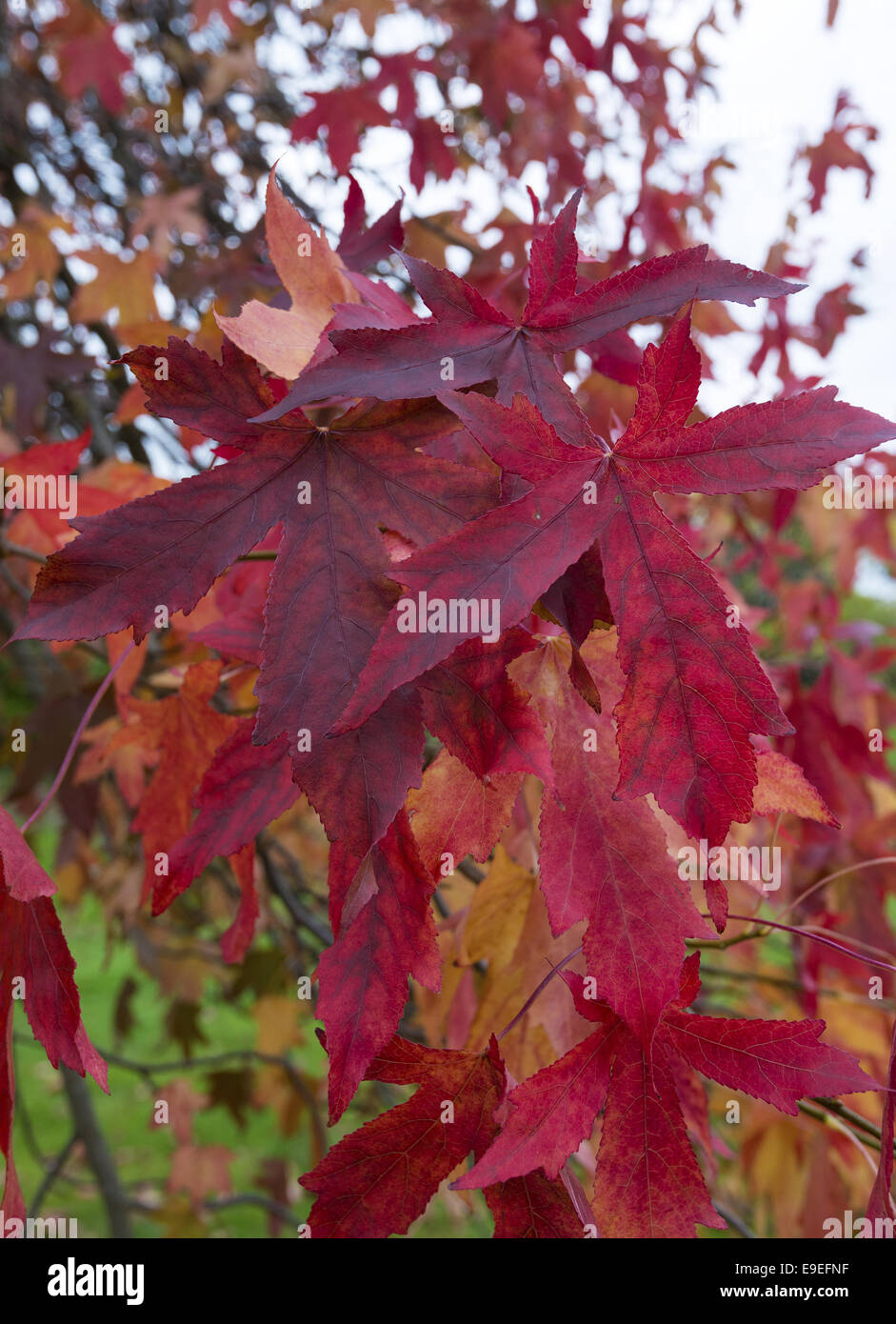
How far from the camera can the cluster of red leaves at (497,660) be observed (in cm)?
59

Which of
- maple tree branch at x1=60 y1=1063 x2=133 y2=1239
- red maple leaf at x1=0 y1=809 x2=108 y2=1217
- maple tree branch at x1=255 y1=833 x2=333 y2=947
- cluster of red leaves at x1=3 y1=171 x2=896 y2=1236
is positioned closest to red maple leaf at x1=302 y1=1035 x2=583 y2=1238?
cluster of red leaves at x1=3 y1=171 x2=896 y2=1236

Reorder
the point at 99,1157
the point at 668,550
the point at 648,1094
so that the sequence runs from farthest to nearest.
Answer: the point at 99,1157, the point at 648,1094, the point at 668,550

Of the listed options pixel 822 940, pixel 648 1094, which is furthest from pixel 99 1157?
pixel 822 940

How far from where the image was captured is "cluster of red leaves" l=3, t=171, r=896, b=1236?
59 centimetres

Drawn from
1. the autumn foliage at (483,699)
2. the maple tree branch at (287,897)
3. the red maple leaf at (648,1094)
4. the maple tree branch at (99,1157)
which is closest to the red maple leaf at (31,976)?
the autumn foliage at (483,699)

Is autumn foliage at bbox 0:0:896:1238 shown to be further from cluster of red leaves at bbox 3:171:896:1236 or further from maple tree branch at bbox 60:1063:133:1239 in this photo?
maple tree branch at bbox 60:1063:133:1239

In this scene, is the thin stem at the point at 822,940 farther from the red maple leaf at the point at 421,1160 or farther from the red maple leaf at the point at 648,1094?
the red maple leaf at the point at 421,1160

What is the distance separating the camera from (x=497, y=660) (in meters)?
0.63

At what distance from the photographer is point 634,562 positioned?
61cm

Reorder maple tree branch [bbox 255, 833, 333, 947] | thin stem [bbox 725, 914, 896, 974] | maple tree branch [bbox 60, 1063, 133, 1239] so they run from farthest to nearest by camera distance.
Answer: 1. maple tree branch [bbox 60, 1063, 133, 1239]
2. maple tree branch [bbox 255, 833, 333, 947]
3. thin stem [bbox 725, 914, 896, 974]

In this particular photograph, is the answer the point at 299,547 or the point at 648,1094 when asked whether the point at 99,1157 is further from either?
the point at 299,547

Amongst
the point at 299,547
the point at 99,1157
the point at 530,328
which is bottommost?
A: the point at 99,1157

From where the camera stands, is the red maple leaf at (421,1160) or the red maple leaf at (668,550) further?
the red maple leaf at (421,1160)
